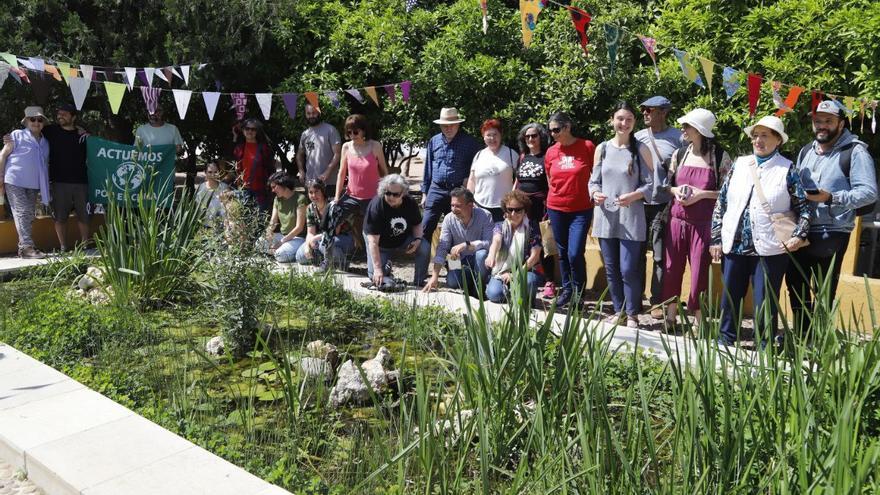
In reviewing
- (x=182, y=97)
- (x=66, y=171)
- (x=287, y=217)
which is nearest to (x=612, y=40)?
(x=287, y=217)

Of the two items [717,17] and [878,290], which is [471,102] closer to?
[717,17]

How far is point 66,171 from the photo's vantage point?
344 inches

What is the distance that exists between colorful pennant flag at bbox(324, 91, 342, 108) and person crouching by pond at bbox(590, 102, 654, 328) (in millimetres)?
3832

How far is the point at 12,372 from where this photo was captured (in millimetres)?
4785

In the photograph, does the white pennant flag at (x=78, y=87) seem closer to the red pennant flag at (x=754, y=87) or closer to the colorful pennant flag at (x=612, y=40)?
the colorful pennant flag at (x=612, y=40)

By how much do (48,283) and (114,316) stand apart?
1781mm

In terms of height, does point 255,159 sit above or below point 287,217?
above

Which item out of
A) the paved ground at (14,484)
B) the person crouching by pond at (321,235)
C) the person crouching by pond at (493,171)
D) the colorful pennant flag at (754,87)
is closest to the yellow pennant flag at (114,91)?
the person crouching by pond at (321,235)

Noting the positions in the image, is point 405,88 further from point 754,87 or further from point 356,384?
point 356,384

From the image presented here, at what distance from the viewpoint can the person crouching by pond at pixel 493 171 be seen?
717 cm

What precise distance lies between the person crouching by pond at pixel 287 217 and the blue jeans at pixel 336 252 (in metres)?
0.14

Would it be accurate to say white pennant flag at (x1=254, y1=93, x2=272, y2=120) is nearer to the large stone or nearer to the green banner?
the green banner

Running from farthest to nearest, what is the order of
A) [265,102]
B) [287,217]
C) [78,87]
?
[265,102] < [287,217] < [78,87]

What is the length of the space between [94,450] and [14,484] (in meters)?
0.38
